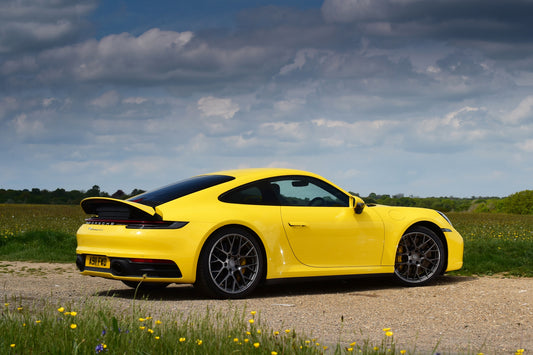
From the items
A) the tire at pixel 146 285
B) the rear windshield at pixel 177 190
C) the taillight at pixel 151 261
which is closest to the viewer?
the taillight at pixel 151 261

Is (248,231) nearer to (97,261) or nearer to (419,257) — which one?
(97,261)

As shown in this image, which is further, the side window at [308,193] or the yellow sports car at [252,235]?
the side window at [308,193]

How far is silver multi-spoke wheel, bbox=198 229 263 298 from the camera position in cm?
754

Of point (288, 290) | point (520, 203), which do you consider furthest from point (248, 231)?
point (520, 203)

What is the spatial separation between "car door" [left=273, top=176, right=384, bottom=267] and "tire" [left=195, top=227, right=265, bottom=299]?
56cm

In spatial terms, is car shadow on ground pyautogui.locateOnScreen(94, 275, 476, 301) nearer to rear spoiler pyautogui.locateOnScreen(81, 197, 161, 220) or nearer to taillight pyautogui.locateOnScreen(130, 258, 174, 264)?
taillight pyautogui.locateOnScreen(130, 258, 174, 264)

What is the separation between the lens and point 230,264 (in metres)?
7.68

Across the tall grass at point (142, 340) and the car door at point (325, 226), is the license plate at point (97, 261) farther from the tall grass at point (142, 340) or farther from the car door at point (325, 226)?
the tall grass at point (142, 340)

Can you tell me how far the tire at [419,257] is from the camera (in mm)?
9094

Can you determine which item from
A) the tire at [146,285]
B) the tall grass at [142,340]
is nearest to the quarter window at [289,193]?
the tire at [146,285]

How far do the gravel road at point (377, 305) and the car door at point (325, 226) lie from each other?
0.48 m

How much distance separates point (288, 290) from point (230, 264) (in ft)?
4.65

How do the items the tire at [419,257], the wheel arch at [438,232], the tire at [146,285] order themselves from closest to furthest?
the tire at [146,285] < the tire at [419,257] < the wheel arch at [438,232]

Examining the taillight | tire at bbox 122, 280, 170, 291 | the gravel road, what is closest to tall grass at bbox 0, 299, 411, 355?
the gravel road
